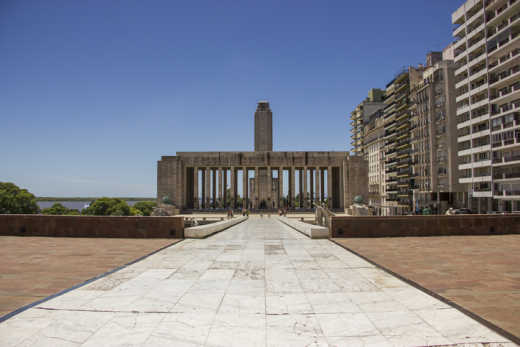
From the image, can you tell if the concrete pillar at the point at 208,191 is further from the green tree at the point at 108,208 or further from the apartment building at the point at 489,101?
the apartment building at the point at 489,101

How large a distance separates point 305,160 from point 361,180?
493 inches

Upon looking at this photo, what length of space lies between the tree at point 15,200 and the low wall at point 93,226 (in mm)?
46860

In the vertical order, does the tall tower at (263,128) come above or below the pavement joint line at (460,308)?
above

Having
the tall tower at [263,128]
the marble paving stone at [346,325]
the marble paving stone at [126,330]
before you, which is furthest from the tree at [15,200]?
the marble paving stone at [346,325]

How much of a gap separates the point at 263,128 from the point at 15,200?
2287 inches

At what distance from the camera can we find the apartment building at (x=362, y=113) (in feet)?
359

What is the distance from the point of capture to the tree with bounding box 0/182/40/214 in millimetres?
56500

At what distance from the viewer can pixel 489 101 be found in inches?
1914

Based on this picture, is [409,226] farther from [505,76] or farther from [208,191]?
[208,191]

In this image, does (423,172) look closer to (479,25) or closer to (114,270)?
(479,25)

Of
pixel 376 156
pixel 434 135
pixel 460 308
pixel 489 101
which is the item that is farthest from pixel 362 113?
pixel 460 308

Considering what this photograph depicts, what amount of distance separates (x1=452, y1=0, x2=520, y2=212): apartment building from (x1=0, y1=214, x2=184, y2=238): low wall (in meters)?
44.7

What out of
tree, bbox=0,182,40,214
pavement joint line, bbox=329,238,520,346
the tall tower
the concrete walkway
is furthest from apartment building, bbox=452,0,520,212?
tree, bbox=0,182,40,214

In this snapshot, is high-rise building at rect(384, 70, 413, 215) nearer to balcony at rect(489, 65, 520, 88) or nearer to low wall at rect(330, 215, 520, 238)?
balcony at rect(489, 65, 520, 88)
